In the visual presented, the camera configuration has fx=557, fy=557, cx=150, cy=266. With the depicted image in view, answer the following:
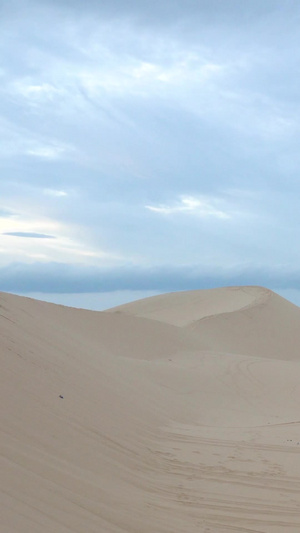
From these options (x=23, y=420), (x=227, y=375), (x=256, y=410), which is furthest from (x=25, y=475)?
(x=227, y=375)

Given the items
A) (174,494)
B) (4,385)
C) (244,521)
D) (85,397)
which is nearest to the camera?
(244,521)

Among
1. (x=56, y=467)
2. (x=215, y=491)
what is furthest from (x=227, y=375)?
(x=56, y=467)

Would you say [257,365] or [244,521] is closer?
[244,521]

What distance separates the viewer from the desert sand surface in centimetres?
452

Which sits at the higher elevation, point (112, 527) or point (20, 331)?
point (20, 331)

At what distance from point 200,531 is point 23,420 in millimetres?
2083

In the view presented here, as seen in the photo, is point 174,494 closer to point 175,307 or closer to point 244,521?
point 244,521

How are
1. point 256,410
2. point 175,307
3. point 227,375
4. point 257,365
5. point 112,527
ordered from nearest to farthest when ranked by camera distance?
1. point 112,527
2. point 256,410
3. point 227,375
4. point 257,365
5. point 175,307

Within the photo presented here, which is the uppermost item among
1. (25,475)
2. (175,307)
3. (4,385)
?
(175,307)

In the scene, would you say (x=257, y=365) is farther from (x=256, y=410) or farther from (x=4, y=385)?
(x=4, y=385)

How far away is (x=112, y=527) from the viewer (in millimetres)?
4285

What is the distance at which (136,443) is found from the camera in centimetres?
707

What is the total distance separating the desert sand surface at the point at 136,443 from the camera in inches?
178

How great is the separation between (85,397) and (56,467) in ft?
9.11
